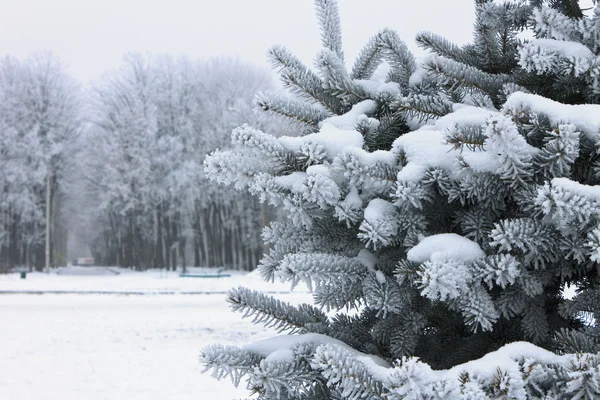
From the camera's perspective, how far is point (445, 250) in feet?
3.82

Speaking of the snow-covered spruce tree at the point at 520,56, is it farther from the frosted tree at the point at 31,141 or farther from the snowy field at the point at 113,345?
the frosted tree at the point at 31,141

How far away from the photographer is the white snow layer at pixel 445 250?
1.16 m

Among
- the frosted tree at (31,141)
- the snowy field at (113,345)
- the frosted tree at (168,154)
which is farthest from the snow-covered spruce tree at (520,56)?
the frosted tree at (31,141)

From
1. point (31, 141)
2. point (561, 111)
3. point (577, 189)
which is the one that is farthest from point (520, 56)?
point (31, 141)

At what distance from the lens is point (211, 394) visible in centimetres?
600

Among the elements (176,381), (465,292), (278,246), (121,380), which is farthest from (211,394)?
(465,292)

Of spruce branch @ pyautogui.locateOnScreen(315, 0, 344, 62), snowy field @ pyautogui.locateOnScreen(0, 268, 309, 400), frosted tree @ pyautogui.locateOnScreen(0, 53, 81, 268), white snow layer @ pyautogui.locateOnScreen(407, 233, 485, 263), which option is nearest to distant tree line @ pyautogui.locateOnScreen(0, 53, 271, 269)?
frosted tree @ pyautogui.locateOnScreen(0, 53, 81, 268)

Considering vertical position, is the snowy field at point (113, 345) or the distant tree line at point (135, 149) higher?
the distant tree line at point (135, 149)

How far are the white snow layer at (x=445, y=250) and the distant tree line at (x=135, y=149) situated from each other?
1193 inches

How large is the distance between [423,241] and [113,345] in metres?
9.21

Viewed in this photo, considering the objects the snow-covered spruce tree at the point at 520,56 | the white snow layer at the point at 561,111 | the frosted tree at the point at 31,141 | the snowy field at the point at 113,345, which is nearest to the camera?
the white snow layer at the point at 561,111

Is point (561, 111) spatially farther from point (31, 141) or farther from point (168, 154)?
point (31, 141)

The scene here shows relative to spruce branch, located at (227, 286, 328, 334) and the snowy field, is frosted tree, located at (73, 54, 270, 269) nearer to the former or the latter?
the snowy field

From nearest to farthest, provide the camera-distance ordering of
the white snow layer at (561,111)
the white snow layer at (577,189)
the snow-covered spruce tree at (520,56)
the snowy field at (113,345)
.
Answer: the white snow layer at (577,189), the white snow layer at (561,111), the snow-covered spruce tree at (520,56), the snowy field at (113,345)
